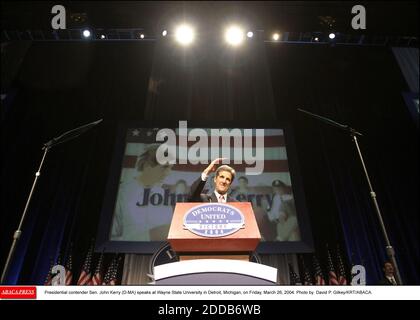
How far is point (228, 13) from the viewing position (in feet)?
18.6

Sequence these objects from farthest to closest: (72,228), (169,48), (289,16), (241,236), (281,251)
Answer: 1. (169,48)
2. (289,16)
3. (72,228)
4. (281,251)
5. (241,236)

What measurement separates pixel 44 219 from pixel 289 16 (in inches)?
189

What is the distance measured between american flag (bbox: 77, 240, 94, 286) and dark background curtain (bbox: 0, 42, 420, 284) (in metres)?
0.22

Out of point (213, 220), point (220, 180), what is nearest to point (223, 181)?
point (220, 180)

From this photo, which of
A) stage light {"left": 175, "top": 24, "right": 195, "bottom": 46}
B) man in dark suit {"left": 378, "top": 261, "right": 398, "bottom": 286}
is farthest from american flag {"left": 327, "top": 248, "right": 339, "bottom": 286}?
stage light {"left": 175, "top": 24, "right": 195, "bottom": 46}

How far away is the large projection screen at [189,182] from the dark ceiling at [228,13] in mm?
1701

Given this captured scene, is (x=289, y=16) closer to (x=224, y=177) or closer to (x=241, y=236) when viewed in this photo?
(x=224, y=177)

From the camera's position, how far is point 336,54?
661 centimetres

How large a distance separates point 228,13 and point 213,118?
171 cm

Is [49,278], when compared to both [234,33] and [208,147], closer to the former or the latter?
[208,147]

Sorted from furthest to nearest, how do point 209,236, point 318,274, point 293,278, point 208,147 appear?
1. point 208,147
2. point 293,278
3. point 318,274
4. point 209,236

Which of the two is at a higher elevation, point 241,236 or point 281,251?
point 281,251
